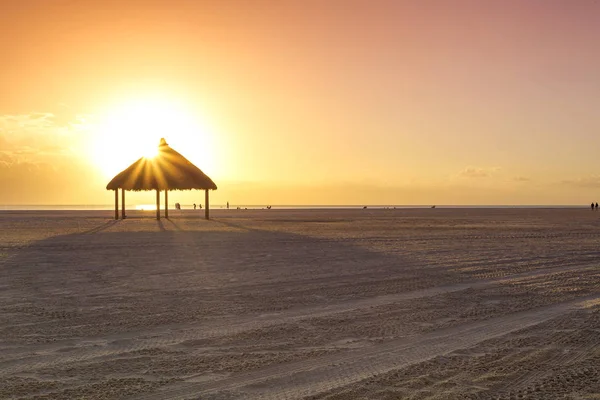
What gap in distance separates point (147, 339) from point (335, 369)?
6.34 ft

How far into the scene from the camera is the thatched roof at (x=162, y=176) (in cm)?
3134

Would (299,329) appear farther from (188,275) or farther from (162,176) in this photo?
(162,176)

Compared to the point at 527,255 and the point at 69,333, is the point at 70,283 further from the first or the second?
the point at 527,255

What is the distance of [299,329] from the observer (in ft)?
18.8

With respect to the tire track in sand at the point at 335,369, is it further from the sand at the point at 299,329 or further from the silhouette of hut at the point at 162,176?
the silhouette of hut at the point at 162,176

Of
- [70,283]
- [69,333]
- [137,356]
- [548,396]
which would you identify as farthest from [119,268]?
[548,396]

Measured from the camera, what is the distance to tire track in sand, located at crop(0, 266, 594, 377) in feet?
15.1

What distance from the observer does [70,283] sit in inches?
347

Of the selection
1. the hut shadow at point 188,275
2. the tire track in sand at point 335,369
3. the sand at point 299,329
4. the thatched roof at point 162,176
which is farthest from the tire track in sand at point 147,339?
the thatched roof at point 162,176

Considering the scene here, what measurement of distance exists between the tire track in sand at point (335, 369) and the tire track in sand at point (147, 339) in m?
1.20

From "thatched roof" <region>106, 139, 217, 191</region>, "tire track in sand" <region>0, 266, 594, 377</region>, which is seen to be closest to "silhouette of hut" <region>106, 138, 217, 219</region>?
"thatched roof" <region>106, 139, 217, 191</region>

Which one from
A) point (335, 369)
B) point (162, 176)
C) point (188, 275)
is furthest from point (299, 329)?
point (162, 176)

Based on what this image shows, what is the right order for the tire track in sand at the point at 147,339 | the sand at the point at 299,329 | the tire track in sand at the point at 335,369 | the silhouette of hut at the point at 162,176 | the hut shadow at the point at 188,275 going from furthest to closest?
the silhouette of hut at the point at 162,176, the hut shadow at the point at 188,275, the tire track in sand at the point at 147,339, the sand at the point at 299,329, the tire track in sand at the point at 335,369

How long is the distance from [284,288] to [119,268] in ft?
12.6
